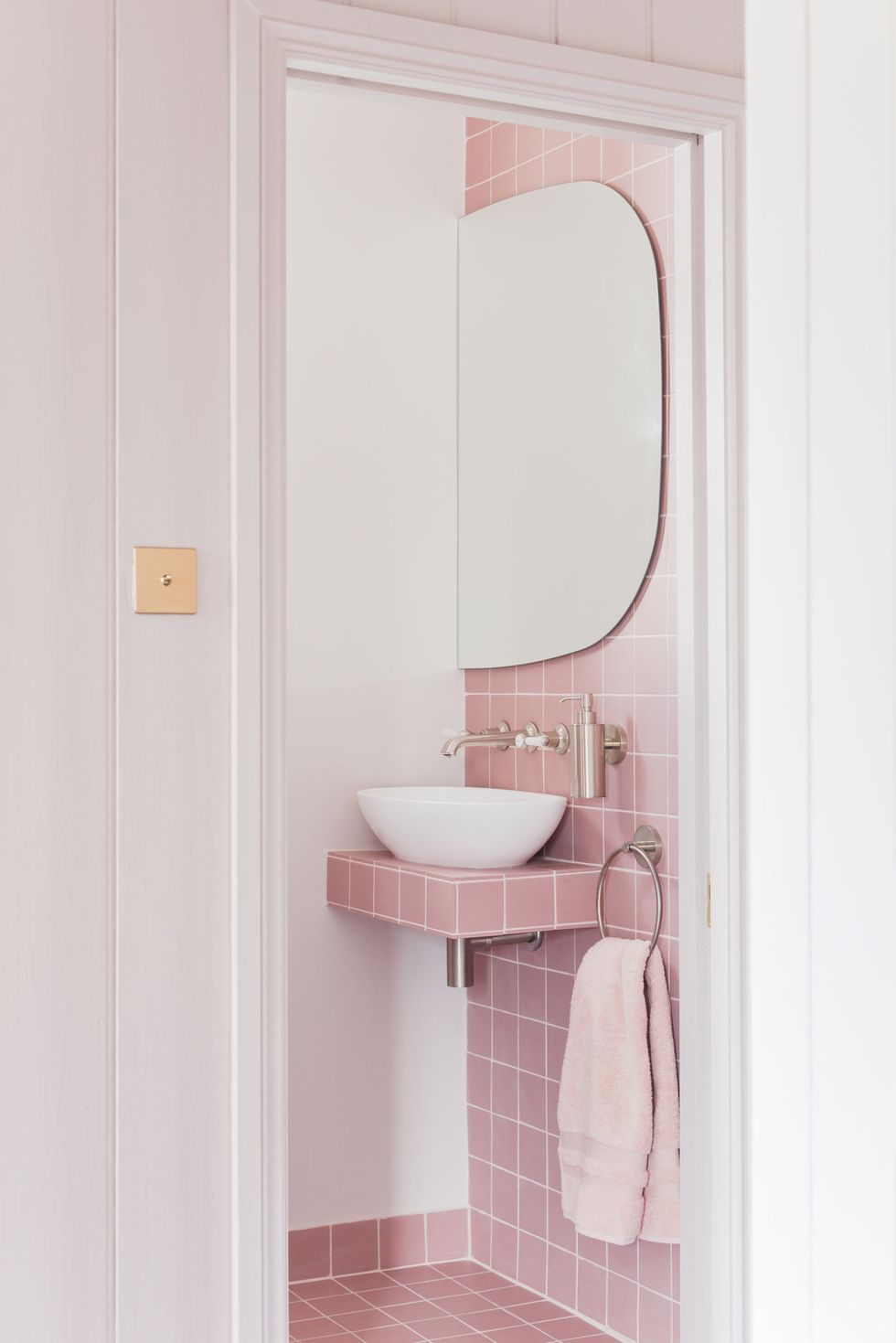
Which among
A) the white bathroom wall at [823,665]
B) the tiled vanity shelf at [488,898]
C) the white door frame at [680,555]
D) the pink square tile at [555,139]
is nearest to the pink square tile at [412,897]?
the tiled vanity shelf at [488,898]

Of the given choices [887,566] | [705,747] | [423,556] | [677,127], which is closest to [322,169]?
[423,556]

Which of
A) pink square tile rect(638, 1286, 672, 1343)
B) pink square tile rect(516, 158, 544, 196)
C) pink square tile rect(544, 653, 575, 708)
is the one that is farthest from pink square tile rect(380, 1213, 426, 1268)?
pink square tile rect(516, 158, 544, 196)

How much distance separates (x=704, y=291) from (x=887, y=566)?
5.29ft

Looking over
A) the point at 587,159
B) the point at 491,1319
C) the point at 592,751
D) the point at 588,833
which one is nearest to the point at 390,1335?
the point at 491,1319

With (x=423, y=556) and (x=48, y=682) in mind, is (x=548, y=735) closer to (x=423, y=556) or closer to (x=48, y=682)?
(x=423, y=556)

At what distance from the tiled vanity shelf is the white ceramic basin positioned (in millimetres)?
30

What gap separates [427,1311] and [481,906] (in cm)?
91

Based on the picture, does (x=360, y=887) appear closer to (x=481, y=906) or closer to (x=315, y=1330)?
(x=481, y=906)

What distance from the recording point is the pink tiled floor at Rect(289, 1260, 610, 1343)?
9.18 feet

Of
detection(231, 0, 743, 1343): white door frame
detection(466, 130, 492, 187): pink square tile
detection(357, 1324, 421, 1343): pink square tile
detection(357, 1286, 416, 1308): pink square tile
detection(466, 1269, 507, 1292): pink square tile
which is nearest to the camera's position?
detection(231, 0, 743, 1343): white door frame

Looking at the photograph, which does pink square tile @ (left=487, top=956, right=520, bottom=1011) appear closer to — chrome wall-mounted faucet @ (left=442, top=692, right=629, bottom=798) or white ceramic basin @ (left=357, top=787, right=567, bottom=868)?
white ceramic basin @ (left=357, top=787, right=567, bottom=868)

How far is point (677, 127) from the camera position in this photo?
201 centimetres

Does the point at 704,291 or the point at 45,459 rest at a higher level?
the point at 704,291

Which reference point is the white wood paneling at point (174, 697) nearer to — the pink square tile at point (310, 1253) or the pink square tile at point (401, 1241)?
the pink square tile at point (310, 1253)
